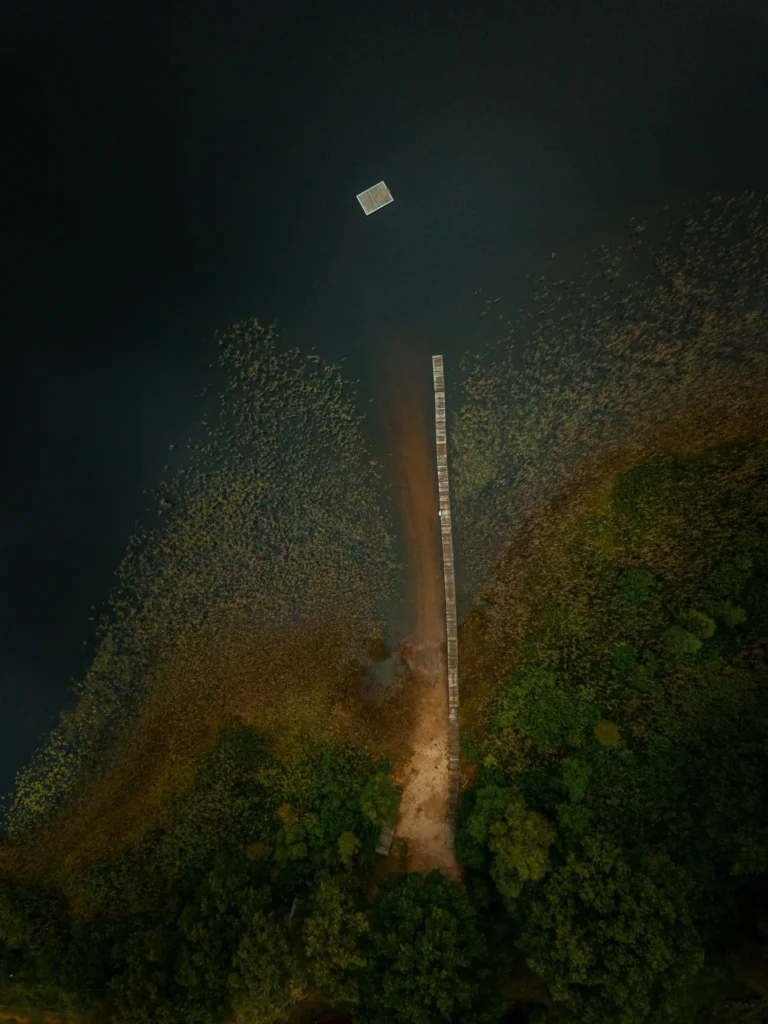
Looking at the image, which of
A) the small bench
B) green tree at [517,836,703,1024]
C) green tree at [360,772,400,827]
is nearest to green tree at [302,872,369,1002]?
green tree at [360,772,400,827]

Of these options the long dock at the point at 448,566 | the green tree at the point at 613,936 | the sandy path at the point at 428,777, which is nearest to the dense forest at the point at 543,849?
the green tree at the point at 613,936

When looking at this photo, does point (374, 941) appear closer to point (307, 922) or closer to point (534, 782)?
point (307, 922)

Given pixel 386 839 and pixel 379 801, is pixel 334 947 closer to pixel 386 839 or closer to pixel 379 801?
pixel 379 801

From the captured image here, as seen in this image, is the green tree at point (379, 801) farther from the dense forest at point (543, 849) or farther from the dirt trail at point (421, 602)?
the dirt trail at point (421, 602)

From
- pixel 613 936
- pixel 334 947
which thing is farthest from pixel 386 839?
pixel 613 936

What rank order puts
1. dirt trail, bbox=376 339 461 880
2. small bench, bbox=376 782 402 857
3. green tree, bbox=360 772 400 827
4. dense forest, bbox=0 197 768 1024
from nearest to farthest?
dense forest, bbox=0 197 768 1024 < green tree, bbox=360 772 400 827 < small bench, bbox=376 782 402 857 < dirt trail, bbox=376 339 461 880

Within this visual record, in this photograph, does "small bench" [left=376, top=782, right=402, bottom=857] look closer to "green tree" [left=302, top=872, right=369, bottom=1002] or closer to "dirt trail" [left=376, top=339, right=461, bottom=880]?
"dirt trail" [left=376, top=339, right=461, bottom=880]

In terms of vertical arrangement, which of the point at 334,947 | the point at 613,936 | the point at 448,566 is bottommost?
the point at 613,936

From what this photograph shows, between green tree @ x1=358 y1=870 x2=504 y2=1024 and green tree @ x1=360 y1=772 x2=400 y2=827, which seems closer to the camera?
green tree @ x1=358 y1=870 x2=504 y2=1024
